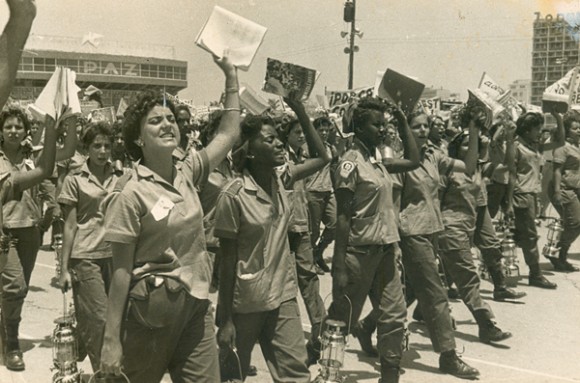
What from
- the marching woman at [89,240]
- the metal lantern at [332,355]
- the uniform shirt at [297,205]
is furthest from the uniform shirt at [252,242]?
the marching woman at [89,240]

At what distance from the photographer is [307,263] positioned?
668 cm

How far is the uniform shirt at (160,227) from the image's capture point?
3.27 m

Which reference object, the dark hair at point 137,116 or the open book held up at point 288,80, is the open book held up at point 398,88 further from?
the dark hair at point 137,116

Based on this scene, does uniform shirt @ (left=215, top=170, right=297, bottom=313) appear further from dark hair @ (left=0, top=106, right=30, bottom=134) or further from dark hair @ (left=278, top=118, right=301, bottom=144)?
dark hair @ (left=278, top=118, right=301, bottom=144)

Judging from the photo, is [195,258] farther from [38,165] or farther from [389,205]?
[389,205]

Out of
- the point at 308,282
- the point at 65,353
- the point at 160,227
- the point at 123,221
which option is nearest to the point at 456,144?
the point at 308,282

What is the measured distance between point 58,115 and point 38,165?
1.14ft

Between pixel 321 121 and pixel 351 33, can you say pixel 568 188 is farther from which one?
pixel 351 33

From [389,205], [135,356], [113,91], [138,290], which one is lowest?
[135,356]

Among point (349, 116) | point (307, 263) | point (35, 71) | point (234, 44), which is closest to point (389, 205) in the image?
point (349, 116)

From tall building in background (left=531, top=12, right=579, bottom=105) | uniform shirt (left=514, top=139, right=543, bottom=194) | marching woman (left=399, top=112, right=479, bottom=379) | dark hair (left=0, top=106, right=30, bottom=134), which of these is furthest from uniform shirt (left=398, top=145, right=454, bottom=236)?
tall building in background (left=531, top=12, right=579, bottom=105)

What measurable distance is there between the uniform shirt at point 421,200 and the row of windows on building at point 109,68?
6501 centimetres

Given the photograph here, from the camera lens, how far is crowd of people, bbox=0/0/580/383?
10.9 ft

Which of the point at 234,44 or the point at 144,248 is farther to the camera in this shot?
the point at 234,44
